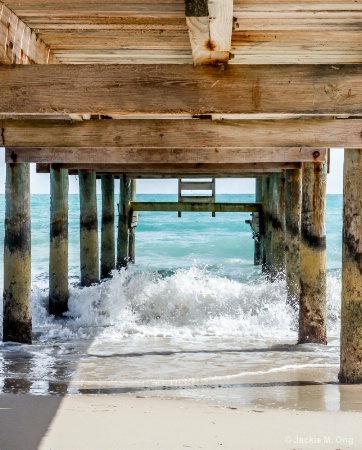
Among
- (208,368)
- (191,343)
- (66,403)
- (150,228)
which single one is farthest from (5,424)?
(150,228)

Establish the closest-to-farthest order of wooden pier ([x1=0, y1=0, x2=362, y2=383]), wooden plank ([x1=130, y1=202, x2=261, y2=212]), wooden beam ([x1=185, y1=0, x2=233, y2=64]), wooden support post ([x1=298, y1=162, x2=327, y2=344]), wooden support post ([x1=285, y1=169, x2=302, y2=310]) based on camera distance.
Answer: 1. wooden beam ([x1=185, y1=0, x2=233, y2=64])
2. wooden pier ([x1=0, y1=0, x2=362, y2=383])
3. wooden support post ([x1=298, y1=162, x2=327, y2=344])
4. wooden support post ([x1=285, y1=169, x2=302, y2=310])
5. wooden plank ([x1=130, y1=202, x2=261, y2=212])

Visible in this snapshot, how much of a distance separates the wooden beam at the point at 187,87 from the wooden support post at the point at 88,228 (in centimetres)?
799

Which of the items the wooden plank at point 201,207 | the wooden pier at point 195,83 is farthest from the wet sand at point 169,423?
the wooden plank at point 201,207

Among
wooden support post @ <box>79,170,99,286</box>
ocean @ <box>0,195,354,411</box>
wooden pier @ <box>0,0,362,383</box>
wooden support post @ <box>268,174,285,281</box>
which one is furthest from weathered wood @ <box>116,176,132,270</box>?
wooden pier @ <box>0,0,362,383</box>

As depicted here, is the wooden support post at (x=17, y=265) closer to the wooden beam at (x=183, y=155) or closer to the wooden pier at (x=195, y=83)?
the wooden pier at (x=195, y=83)

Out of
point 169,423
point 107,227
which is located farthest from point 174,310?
point 169,423

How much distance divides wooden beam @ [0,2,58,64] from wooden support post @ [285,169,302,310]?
5.51 m

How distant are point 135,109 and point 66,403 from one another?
85.2 inches

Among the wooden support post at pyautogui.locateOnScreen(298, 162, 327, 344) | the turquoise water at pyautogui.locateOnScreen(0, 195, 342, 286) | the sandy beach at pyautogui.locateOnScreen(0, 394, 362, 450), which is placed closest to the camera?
the sandy beach at pyautogui.locateOnScreen(0, 394, 362, 450)

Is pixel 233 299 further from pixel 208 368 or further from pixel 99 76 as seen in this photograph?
pixel 99 76

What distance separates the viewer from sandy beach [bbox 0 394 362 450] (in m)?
3.56

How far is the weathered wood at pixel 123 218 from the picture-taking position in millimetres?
13922

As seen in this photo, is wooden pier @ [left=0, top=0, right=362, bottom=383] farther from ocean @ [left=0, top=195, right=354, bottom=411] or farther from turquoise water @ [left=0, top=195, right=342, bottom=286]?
turquoise water @ [left=0, top=195, right=342, bottom=286]

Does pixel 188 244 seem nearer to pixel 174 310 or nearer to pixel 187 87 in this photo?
pixel 174 310
